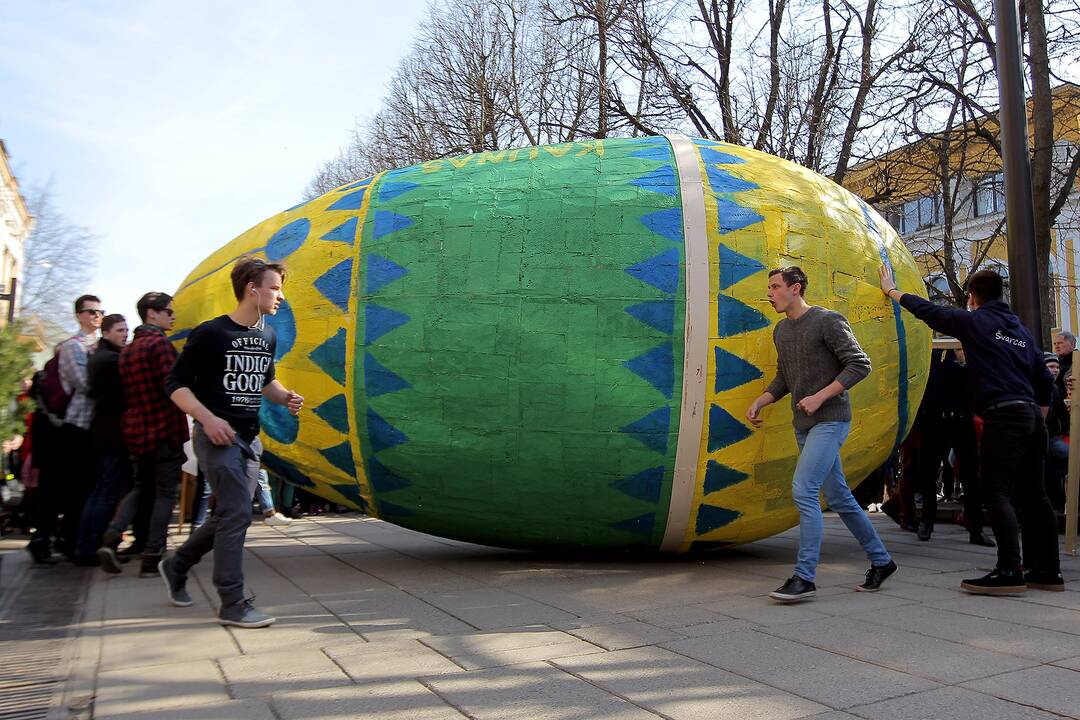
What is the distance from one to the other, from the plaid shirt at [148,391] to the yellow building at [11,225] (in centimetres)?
2832

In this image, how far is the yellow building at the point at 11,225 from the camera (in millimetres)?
30672

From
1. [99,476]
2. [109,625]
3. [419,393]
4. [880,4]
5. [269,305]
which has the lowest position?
[109,625]

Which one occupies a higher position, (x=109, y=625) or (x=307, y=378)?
(x=307, y=378)

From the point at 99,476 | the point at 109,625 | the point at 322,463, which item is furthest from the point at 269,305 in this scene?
the point at 99,476

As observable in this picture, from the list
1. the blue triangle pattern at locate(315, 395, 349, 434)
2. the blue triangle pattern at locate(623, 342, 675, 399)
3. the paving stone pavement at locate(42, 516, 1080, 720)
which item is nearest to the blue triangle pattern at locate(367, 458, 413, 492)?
the blue triangle pattern at locate(315, 395, 349, 434)

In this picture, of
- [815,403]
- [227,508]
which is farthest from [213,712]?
[815,403]

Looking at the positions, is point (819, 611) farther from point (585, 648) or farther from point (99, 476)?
point (99, 476)

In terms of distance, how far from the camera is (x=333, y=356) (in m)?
4.98

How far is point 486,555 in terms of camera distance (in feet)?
19.8

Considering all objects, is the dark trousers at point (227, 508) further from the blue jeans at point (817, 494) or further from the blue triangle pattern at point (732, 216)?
the blue triangle pattern at point (732, 216)

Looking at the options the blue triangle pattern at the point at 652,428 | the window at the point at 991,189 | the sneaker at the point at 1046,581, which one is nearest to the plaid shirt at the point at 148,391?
the blue triangle pattern at the point at 652,428

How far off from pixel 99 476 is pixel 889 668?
510 cm

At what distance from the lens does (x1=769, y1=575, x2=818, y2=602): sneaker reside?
168 inches

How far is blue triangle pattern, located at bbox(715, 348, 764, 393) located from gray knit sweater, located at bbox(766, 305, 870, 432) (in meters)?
0.25
